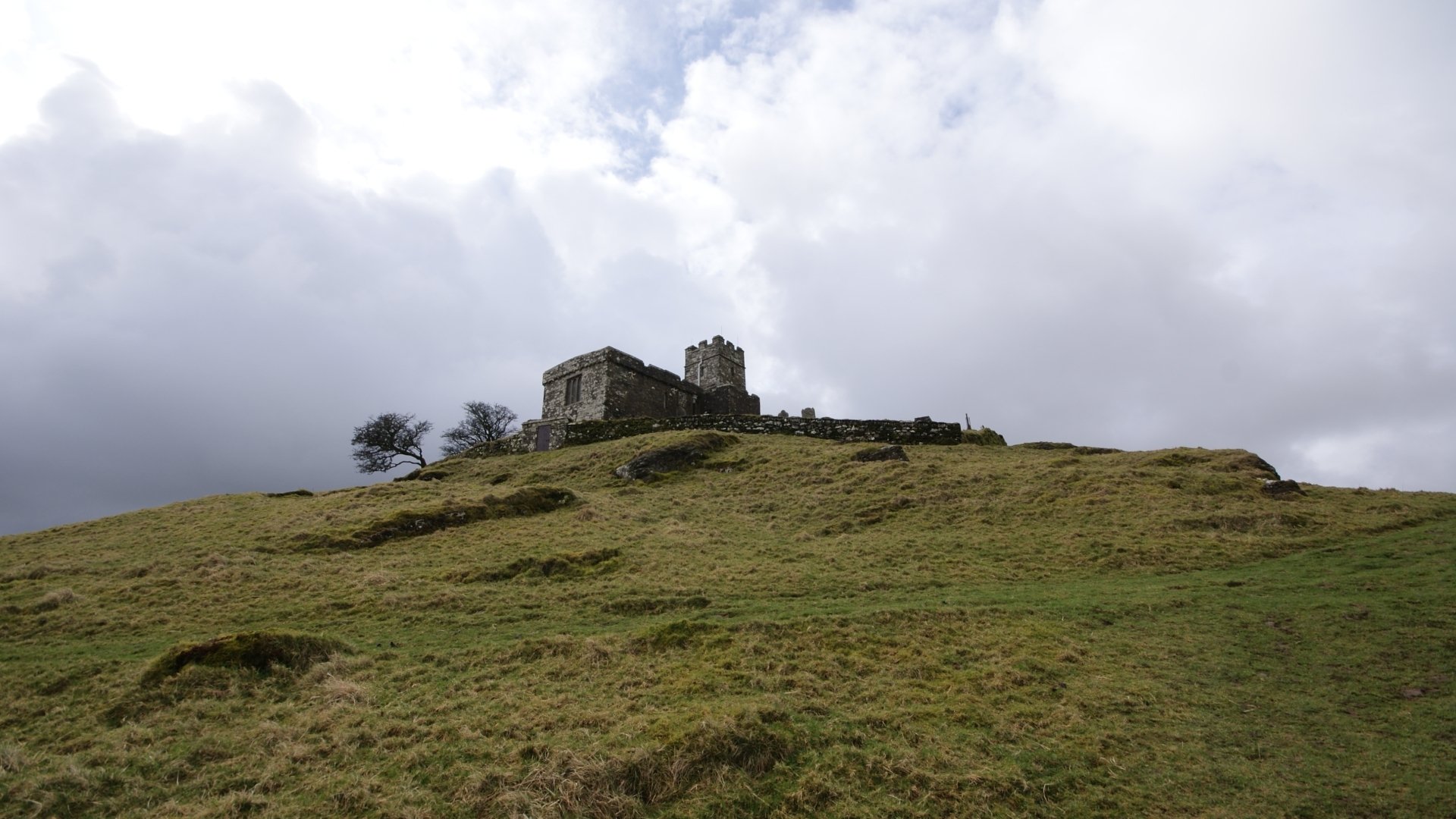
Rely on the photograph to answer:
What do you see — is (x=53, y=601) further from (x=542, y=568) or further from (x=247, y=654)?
(x=542, y=568)

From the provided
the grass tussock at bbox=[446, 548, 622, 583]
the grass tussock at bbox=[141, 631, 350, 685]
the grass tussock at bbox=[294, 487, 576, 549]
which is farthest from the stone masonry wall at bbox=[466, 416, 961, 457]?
the grass tussock at bbox=[141, 631, 350, 685]

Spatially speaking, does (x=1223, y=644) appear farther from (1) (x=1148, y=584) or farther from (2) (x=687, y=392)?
(2) (x=687, y=392)

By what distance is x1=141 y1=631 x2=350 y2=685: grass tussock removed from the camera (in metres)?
12.1

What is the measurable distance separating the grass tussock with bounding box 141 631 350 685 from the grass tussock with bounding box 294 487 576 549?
390 inches

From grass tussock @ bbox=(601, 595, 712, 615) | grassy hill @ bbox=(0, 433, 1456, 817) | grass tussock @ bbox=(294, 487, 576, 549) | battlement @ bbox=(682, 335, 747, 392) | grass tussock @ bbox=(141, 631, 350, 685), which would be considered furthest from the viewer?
battlement @ bbox=(682, 335, 747, 392)

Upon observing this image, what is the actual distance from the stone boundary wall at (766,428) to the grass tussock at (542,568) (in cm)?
2071

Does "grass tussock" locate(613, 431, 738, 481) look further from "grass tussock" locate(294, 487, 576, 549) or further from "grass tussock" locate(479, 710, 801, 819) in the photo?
"grass tussock" locate(479, 710, 801, 819)

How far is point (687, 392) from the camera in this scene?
48781mm

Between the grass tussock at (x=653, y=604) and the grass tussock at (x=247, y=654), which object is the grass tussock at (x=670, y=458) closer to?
the grass tussock at (x=653, y=604)

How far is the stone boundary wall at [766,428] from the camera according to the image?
1515 inches

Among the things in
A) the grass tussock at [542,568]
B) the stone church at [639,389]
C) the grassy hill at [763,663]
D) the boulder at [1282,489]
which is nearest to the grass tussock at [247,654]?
the grassy hill at [763,663]

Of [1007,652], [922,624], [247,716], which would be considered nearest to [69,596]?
[247,716]

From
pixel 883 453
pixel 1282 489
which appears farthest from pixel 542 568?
pixel 1282 489

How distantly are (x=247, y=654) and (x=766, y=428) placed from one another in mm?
31187
